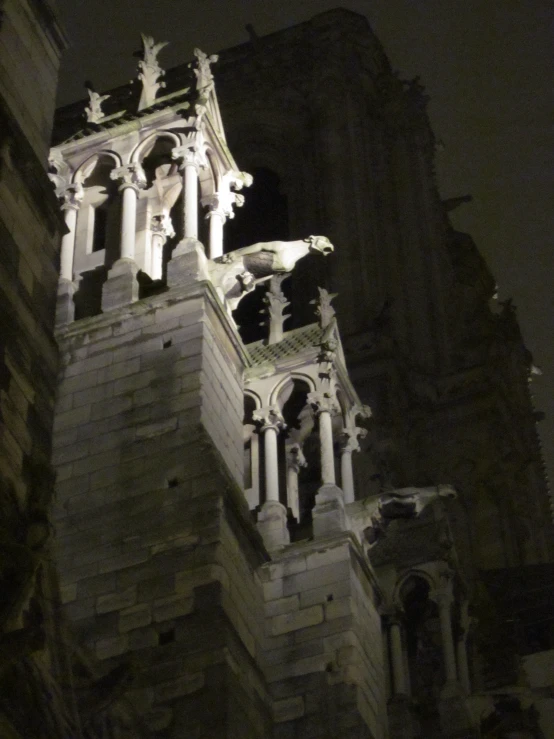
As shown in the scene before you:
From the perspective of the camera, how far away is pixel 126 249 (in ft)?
83.1

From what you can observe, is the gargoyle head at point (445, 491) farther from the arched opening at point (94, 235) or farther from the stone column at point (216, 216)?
the arched opening at point (94, 235)

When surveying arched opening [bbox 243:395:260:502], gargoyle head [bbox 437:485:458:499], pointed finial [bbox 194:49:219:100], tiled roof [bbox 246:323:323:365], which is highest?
pointed finial [bbox 194:49:219:100]

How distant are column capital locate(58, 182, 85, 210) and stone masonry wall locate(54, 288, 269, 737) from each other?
116 inches

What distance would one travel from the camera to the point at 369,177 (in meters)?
44.3

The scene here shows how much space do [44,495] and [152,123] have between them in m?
12.0

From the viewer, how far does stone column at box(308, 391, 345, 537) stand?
79.4ft

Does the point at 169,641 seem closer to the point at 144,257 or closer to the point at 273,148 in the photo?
the point at 144,257

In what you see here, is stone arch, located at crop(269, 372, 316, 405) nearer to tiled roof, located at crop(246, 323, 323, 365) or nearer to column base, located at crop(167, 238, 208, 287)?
tiled roof, located at crop(246, 323, 323, 365)

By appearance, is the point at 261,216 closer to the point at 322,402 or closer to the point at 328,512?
the point at 322,402

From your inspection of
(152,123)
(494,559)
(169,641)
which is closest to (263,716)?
(169,641)

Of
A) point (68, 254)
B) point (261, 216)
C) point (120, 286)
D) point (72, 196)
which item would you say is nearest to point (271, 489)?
point (120, 286)

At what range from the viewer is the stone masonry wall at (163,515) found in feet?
65.9

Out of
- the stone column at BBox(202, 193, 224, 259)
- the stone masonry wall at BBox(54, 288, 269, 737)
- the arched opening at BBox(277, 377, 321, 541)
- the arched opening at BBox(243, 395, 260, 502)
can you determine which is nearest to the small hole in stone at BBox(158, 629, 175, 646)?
the stone masonry wall at BBox(54, 288, 269, 737)

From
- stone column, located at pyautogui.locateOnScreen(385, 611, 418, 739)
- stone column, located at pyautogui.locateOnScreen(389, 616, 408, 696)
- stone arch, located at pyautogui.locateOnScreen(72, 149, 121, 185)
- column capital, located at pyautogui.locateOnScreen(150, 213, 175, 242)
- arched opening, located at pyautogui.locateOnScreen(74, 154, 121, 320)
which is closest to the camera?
stone column, located at pyautogui.locateOnScreen(385, 611, 418, 739)
